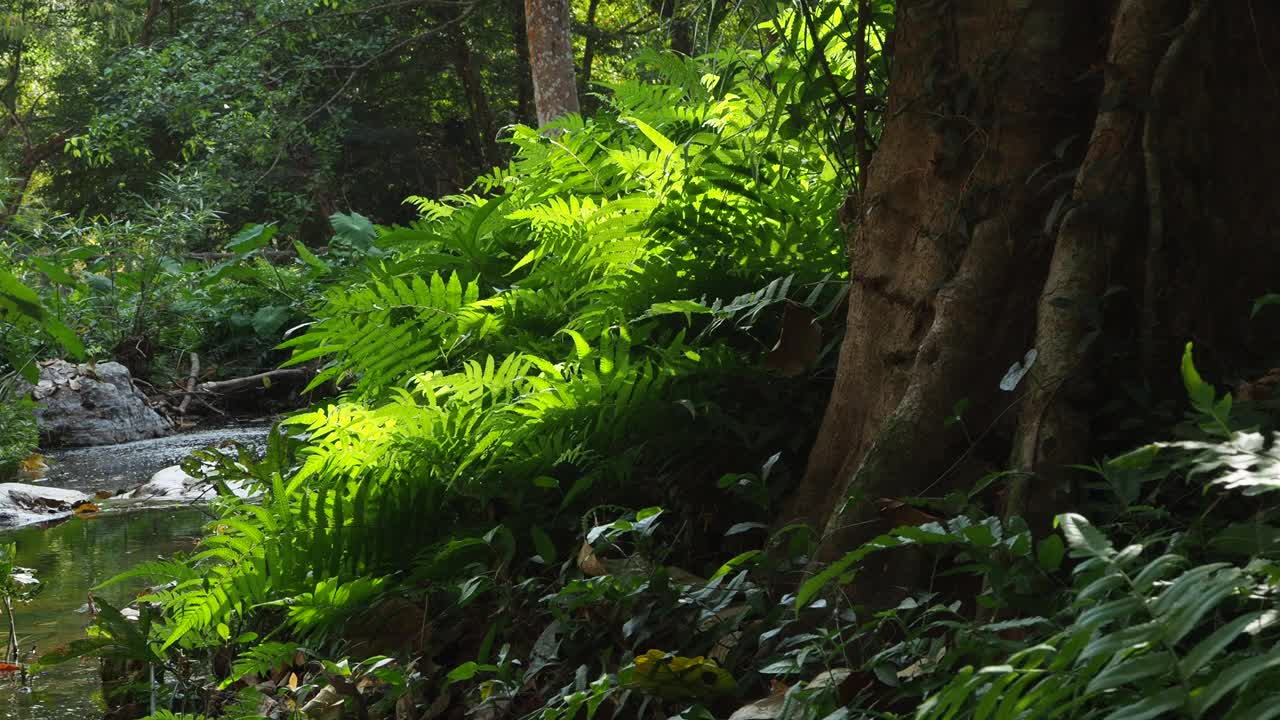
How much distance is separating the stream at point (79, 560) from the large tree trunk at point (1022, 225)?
2088 mm

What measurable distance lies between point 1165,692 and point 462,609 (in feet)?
5.61

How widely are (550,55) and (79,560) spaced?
18.7 feet

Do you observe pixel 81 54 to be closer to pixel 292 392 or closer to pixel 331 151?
pixel 331 151

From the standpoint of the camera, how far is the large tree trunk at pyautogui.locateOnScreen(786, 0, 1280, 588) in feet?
7.10

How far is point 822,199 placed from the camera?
334 cm

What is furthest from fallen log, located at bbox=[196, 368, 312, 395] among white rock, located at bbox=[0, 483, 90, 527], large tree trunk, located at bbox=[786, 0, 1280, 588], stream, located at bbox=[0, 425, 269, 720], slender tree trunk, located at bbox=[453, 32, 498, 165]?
slender tree trunk, located at bbox=[453, 32, 498, 165]

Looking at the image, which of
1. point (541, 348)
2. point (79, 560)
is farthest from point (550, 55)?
point (541, 348)

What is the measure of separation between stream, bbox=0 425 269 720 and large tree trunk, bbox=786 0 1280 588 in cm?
209

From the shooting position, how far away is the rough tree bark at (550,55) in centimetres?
954

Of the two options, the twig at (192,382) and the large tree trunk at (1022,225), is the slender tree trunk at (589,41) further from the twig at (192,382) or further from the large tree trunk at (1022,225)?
the large tree trunk at (1022,225)

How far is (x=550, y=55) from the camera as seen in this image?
31.4ft

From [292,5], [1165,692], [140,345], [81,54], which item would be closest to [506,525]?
[1165,692]

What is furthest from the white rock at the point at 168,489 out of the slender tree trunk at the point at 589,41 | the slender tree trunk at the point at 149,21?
the slender tree trunk at the point at 149,21

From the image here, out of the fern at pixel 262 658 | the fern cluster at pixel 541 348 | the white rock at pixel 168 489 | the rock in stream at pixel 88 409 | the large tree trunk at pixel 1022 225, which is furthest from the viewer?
the rock in stream at pixel 88 409
